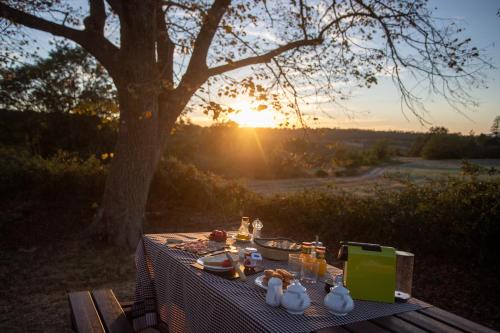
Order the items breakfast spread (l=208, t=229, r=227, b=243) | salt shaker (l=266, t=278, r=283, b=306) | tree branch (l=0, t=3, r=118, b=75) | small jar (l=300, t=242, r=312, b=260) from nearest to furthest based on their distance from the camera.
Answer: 1. salt shaker (l=266, t=278, r=283, b=306)
2. small jar (l=300, t=242, r=312, b=260)
3. breakfast spread (l=208, t=229, r=227, b=243)
4. tree branch (l=0, t=3, r=118, b=75)

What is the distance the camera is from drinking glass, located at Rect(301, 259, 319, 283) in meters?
2.44

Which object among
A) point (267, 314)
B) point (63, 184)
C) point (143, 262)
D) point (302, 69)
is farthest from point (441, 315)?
point (63, 184)

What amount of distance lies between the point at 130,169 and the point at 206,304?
15.1ft

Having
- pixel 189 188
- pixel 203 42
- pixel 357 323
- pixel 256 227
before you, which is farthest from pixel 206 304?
pixel 189 188

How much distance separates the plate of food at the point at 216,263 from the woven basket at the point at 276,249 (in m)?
0.33

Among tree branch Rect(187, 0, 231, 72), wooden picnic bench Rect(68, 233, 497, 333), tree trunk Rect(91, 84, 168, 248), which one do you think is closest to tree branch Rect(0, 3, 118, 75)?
tree trunk Rect(91, 84, 168, 248)

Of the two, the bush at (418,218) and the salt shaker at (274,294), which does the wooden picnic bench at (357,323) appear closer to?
the salt shaker at (274,294)

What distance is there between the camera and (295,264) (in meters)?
2.62

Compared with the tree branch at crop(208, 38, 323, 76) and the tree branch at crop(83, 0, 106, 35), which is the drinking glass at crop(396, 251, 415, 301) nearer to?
the tree branch at crop(208, 38, 323, 76)

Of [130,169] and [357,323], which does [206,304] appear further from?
[130,169]

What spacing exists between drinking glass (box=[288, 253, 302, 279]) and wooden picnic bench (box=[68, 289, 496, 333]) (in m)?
0.62

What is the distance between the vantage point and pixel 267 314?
1.89 metres

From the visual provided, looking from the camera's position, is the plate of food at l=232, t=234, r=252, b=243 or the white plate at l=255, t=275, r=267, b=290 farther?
the plate of food at l=232, t=234, r=252, b=243

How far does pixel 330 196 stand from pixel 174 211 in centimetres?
383
